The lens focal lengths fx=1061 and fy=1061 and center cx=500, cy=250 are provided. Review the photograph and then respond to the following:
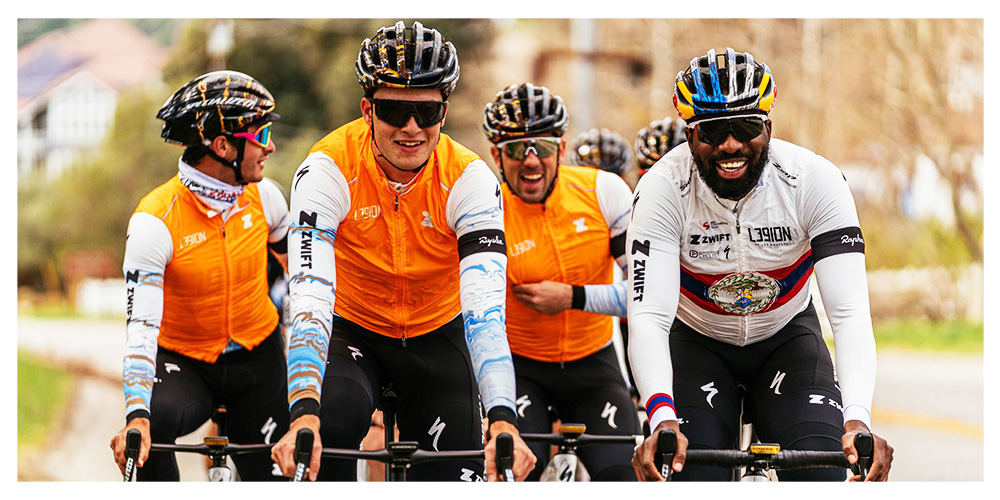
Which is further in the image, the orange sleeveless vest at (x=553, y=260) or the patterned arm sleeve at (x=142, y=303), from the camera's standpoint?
the orange sleeveless vest at (x=553, y=260)

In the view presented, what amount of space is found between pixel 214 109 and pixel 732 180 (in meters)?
2.79

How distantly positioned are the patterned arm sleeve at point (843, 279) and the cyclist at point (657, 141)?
9.99 ft

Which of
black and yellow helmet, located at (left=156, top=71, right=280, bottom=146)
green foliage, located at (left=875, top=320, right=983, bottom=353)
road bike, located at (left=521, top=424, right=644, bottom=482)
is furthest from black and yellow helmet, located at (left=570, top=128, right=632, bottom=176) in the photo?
green foliage, located at (left=875, top=320, right=983, bottom=353)

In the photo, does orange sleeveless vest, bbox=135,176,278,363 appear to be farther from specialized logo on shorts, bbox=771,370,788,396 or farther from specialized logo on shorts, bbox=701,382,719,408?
specialized logo on shorts, bbox=771,370,788,396

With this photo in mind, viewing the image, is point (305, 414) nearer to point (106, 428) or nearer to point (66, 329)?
point (106, 428)

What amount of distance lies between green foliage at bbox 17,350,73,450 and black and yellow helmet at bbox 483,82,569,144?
2072 cm

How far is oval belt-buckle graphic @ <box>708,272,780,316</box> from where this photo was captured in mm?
4684

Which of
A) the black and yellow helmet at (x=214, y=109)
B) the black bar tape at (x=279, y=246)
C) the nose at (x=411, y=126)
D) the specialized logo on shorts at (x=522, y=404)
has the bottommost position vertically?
the specialized logo on shorts at (x=522, y=404)

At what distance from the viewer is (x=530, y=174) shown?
6.31 metres

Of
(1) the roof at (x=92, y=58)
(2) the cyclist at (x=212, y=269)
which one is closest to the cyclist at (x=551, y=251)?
(2) the cyclist at (x=212, y=269)

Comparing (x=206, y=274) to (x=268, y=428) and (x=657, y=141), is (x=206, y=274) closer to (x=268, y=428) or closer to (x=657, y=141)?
(x=268, y=428)

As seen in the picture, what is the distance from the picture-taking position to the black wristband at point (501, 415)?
403cm

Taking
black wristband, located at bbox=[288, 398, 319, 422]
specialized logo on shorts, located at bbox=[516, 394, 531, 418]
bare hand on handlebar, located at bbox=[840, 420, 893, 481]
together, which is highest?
specialized logo on shorts, located at bbox=[516, 394, 531, 418]

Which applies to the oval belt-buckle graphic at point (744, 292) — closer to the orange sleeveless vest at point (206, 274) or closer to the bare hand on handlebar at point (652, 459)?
the bare hand on handlebar at point (652, 459)
